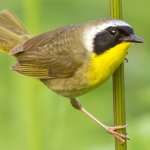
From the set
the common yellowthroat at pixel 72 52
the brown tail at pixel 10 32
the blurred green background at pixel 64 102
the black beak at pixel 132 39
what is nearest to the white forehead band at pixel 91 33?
the common yellowthroat at pixel 72 52

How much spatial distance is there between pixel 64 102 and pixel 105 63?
0.87 meters

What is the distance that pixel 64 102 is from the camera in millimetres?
5629

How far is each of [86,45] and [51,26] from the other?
5.13 ft

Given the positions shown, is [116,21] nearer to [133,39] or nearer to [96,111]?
[133,39]

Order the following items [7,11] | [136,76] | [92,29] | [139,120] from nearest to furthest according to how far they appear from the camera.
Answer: [92,29] → [139,120] → [7,11] → [136,76]

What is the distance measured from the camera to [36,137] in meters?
4.96

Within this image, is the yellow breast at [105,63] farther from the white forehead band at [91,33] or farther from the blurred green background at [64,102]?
the blurred green background at [64,102]

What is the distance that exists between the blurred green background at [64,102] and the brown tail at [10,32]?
0.28ft

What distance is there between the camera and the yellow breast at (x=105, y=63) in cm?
467

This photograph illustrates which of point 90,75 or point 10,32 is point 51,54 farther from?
point 10,32

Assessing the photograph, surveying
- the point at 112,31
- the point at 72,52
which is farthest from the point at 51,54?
the point at 112,31

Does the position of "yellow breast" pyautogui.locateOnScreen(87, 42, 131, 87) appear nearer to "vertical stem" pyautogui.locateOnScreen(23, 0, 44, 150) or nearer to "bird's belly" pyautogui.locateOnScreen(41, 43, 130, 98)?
"bird's belly" pyautogui.locateOnScreen(41, 43, 130, 98)

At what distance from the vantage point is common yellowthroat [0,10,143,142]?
4.72 metres

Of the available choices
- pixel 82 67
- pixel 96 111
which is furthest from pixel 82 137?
pixel 82 67
